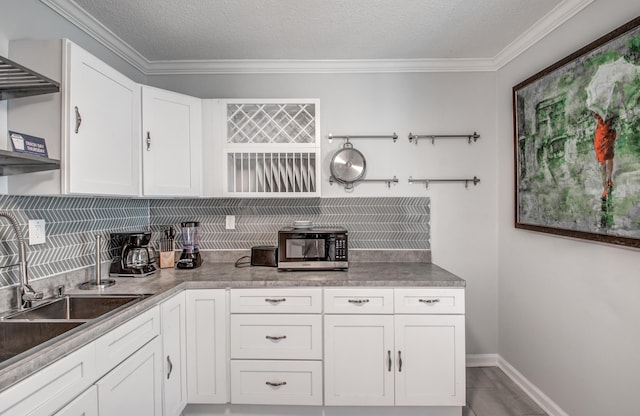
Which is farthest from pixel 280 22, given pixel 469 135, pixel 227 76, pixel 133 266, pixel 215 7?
pixel 133 266

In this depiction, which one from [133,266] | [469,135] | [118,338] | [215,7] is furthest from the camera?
[469,135]

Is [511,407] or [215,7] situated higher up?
[215,7]

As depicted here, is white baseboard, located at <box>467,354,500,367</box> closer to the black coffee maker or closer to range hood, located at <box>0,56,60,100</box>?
the black coffee maker

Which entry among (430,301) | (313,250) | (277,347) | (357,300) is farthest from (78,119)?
(430,301)

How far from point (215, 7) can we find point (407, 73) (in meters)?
1.54

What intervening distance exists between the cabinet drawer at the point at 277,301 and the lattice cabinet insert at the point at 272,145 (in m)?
0.73

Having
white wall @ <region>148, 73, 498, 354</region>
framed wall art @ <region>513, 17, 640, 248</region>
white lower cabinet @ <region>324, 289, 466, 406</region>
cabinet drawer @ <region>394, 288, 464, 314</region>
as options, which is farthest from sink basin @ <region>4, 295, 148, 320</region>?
framed wall art @ <region>513, 17, 640, 248</region>

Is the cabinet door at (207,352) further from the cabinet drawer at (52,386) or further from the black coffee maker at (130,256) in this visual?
the cabinet drawer at (52,386)

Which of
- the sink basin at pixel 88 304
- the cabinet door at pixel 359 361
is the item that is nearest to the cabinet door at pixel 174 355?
the sink basin at pixel 88 304

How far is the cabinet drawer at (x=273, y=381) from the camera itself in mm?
2051

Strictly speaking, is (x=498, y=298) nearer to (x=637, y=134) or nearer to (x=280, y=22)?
(x=637, y=134)

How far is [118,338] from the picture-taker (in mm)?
1430

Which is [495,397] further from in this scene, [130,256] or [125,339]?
[130,256]

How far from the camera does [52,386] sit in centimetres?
108
